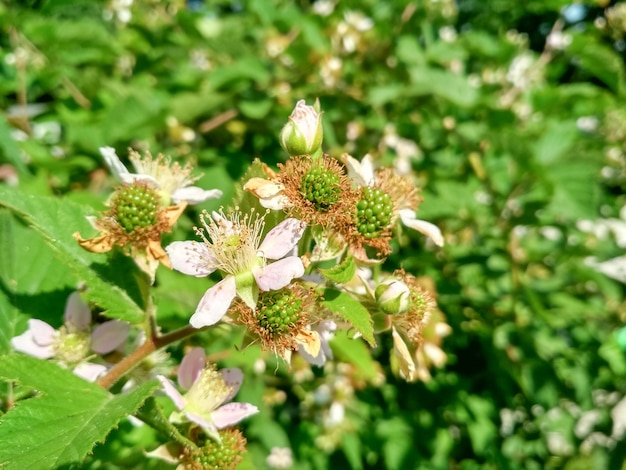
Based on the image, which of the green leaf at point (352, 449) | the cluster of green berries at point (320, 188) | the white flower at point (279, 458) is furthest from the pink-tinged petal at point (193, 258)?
the green leaf at point (352, 449)

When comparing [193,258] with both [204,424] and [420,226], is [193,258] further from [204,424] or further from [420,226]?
[420,226]

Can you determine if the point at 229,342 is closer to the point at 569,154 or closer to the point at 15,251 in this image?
the point at 15,251

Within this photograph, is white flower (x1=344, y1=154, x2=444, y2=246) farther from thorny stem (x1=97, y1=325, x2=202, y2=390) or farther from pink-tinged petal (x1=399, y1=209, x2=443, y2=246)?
thorny stem (x1=97, y1=325, x2=202, y2=390)

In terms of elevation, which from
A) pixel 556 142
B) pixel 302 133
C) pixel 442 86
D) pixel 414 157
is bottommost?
pixel 414 157

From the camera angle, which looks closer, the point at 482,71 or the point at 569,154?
the point at 569,154

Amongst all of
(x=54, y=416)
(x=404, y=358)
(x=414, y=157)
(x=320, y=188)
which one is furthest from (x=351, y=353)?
(x=414, y=157)

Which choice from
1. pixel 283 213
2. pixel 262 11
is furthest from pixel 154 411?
pixel 262 11
